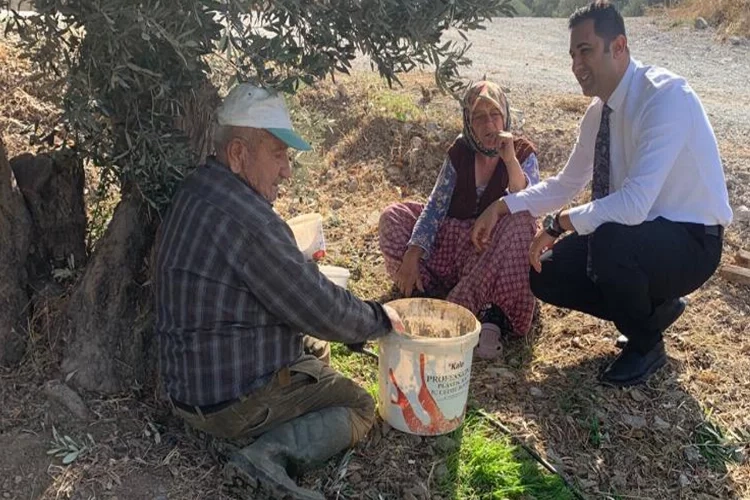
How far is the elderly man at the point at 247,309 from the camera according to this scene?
8.08ft

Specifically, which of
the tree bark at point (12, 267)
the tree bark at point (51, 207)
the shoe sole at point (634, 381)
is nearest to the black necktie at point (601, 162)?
the shoe sole at point (634, 381)

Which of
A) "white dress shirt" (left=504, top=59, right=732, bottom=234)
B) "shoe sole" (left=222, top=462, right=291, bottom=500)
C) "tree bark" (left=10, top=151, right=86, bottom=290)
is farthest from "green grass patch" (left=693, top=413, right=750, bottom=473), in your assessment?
"tree bark" (left=10, top=151, right=86, bottom=290)

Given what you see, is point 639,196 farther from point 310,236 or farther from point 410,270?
point 310,236

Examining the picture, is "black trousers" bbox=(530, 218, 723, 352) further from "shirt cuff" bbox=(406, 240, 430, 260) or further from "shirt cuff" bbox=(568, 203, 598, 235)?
"shirt cuff" bbox=(406, 240, 430, 260)

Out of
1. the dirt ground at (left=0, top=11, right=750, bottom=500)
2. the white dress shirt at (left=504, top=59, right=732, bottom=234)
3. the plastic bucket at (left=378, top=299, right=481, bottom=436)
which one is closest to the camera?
the dirt ground at (left=0, top=11, right=750, bottom=500)

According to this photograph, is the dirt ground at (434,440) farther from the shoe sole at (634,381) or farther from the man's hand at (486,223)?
the man's hand at (486,223)

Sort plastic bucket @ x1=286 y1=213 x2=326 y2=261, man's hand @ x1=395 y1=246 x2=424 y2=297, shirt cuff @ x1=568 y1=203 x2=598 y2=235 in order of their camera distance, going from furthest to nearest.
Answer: man's hand @ x1=395 y1=246 x2=424 y2=297
plastic bucket @ x1=286 y1=213 x2=326 y2=261
shirt cuff @ x1=568 y1=203 x2=598 y2=235

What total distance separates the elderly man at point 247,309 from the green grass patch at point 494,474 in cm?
51

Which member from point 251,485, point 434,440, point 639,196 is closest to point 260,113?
point 251,485

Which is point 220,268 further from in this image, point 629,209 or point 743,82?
point 743,82

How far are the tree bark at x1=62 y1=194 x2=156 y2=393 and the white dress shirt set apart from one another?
1735mm

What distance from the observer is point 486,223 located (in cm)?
366

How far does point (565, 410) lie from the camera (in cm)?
335

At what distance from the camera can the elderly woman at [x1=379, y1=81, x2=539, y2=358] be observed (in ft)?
12.2
